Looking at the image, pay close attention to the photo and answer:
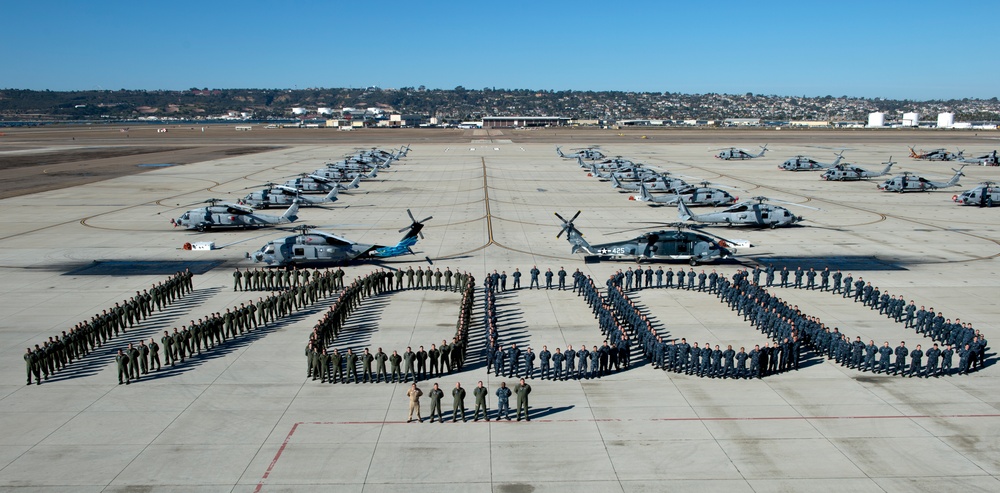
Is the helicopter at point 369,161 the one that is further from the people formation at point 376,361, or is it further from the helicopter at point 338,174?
the people formation at point 376,361

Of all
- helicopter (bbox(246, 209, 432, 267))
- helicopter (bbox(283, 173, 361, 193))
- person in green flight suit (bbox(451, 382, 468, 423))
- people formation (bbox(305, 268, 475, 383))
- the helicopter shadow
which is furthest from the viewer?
helicopter (bbox(283, 173, 361, 193))

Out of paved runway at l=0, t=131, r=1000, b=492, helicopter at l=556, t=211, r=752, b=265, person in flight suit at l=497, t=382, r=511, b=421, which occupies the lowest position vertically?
paved runway at l=0, t=131, r=1000, b=492

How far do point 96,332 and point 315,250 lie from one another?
37.0 feet

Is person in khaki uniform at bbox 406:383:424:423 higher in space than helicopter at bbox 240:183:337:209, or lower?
lower

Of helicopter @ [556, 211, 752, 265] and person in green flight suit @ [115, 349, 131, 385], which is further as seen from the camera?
helicopter @ [556, 211, 752, 265]

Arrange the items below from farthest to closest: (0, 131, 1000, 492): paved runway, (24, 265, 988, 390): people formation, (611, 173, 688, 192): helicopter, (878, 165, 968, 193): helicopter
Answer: (878, 165, 968, 193): helicopter → (611, 173, 688, 192): helicopter → (24, 265, 988, 390): people formation → (0, 131, 1000, 492): paved runway

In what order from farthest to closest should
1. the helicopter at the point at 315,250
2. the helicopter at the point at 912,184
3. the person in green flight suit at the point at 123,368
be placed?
1. the helicopter at the point at 912,184
2. the helicopter at the point at 315,250
3. the person in green flight suit at the point at 123,368

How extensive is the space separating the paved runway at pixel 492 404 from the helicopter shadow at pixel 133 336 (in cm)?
11

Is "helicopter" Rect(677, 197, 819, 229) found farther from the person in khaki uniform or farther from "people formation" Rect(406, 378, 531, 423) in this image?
the person in khaki uniform

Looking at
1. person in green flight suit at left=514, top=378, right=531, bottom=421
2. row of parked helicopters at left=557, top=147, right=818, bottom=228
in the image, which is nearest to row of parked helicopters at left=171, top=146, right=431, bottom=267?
person in green flight suit at left=514, top=378, right=531, bottom=421

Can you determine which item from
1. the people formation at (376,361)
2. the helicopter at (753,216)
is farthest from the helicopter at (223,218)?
the helicopter at (753,216)

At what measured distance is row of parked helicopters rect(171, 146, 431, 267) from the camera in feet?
103

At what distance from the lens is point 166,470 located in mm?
13992

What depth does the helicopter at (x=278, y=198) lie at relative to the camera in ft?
165
